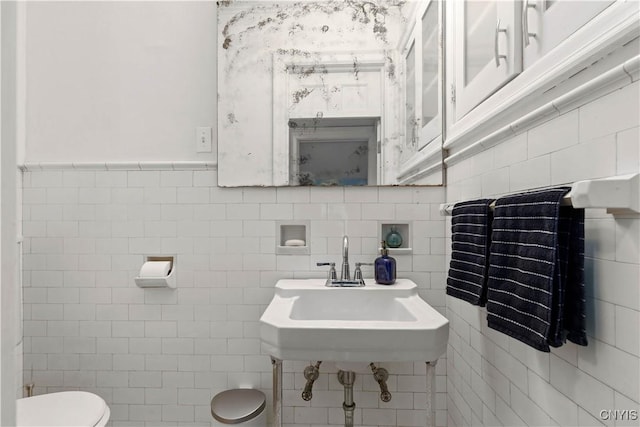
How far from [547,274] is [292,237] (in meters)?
1.03

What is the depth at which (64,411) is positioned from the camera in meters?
1.28

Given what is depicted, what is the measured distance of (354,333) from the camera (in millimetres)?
975

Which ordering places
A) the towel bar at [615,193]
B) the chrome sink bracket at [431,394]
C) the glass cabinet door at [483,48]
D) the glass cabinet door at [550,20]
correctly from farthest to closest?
the chrome sink bracket at [431,394], the glass cabinet door at [483,48], the glass cabinet door at [550,20], the towel bar at [615,193]

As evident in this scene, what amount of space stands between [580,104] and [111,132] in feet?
5.46

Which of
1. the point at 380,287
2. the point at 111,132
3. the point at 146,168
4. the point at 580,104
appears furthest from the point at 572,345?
the point at 111,132

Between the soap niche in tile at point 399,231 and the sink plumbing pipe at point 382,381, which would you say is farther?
the soap niche in tile at point 399,231

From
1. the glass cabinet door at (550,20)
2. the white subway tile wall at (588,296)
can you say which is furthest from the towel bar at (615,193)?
the glass cabinet door at (550,20)

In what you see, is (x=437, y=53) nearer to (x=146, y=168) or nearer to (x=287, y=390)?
(x=146, y=168)

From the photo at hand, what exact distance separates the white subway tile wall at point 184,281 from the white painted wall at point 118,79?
13 cm

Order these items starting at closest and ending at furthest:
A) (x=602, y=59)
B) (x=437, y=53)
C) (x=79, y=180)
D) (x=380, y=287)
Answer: (x=602, y=59), (x=380, y=287), (x=437, y=53), (x=79, y=180)

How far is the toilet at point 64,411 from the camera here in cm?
122

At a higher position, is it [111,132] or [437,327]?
[111,132]

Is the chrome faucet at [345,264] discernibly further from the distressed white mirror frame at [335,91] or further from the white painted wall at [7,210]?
the white painted wall at [7,210]
